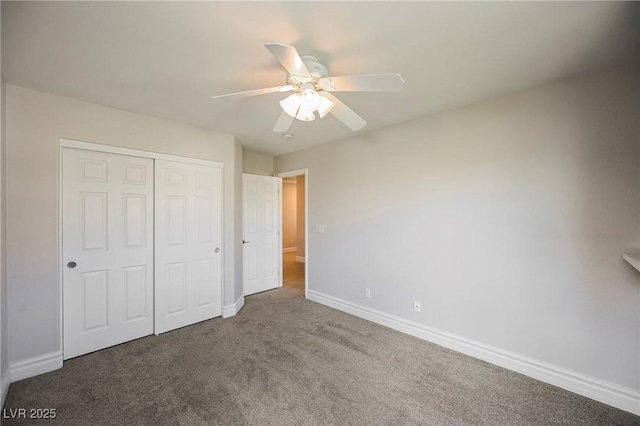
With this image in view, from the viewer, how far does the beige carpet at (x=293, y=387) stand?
1.69m

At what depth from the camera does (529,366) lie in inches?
82.3

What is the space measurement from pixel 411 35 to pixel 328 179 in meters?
2.34

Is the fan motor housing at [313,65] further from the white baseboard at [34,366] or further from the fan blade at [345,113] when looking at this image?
the white baseboard at [34,366]

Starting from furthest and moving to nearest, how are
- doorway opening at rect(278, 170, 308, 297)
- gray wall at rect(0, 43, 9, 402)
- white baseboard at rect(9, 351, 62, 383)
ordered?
doorway opening at rect(278, 170, 308, 297) < white baseboard at rect(9, 351, 62, 383) < gray wall at rect(0, 43, 9, 402)

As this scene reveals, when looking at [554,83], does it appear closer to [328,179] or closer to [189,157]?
[328,179]

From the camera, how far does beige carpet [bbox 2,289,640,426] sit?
1.69 meters

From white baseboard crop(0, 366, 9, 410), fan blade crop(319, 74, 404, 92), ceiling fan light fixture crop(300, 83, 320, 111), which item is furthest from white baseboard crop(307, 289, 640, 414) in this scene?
white baseboard crop(0, 366, 9, 410)

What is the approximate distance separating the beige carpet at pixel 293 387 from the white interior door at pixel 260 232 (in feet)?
4.93

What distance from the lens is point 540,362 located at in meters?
2.05

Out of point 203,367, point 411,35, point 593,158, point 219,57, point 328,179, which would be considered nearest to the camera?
point 411,35

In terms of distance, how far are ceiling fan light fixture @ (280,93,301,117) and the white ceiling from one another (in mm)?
275

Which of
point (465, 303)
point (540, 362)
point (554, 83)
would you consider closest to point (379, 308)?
point (465, 303)

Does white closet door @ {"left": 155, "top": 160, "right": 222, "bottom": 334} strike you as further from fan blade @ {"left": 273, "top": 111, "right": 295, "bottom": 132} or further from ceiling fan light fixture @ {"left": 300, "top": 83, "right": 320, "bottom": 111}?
ceiling fan light fixture @ {"left": 300, "top": 83, "right": 320, "bottom": 111}

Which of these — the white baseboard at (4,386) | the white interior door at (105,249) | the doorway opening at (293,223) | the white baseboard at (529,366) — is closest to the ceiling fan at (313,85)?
the white interior door at (105,249)
